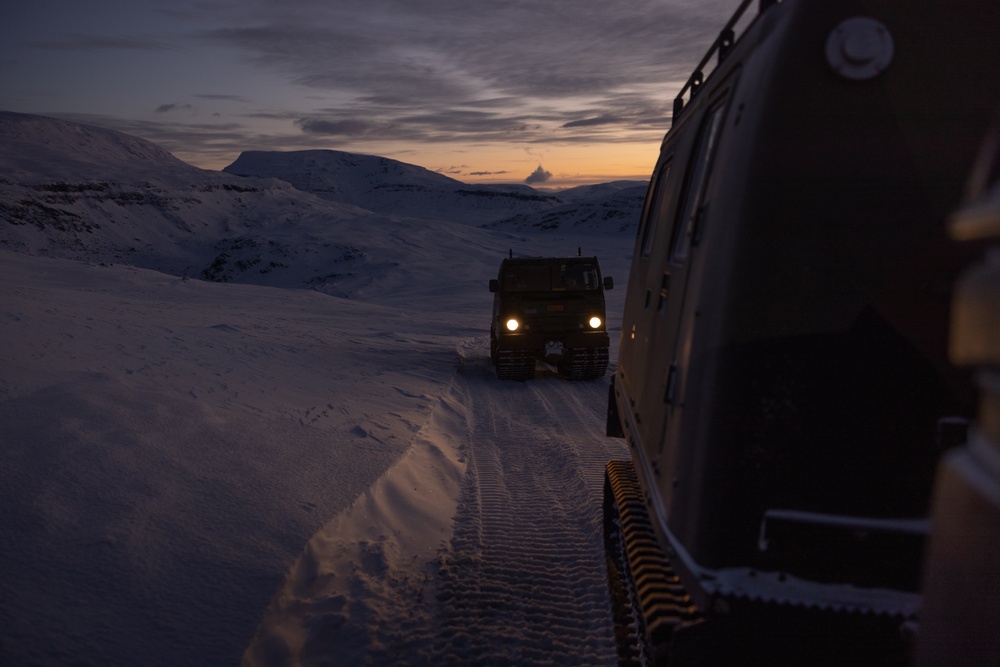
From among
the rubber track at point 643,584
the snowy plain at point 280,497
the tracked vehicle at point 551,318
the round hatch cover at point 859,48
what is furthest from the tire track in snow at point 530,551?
the round hatch cover at point 859,48

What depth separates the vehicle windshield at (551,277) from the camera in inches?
512

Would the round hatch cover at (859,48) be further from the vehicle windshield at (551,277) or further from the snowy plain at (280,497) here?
the vehicle windshield at (551,277)

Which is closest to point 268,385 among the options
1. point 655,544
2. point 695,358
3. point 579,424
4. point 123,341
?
point 123,341

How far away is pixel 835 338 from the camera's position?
2.15 metres

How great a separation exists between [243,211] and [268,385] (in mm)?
63087

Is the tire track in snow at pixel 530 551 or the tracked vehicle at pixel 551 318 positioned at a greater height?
the tracked vehicle at pixel 551 318

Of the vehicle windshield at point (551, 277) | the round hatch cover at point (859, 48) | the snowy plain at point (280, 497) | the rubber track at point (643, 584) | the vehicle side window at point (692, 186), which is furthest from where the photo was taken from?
the vehicle windshield at point (551, 277)

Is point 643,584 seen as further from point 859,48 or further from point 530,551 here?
point 530,551

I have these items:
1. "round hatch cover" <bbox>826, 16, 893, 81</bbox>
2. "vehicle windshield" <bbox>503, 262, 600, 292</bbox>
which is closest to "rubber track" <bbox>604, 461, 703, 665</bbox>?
"round hatch cover" <bbox>826, 16, 893, 81</bbox>

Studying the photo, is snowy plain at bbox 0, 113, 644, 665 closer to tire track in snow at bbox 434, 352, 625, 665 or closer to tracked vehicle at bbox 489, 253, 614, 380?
tire track in snow at bbox 434, 352, 625, 665

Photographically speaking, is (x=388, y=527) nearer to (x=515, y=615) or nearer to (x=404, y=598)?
(x=404, y=598)

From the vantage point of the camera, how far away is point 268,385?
31.6ft

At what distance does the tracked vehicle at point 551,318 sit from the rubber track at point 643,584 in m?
7.54

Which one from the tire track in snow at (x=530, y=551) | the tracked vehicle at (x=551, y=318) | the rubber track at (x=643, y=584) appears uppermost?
the tracked vehicle at (x=551, y=318)
